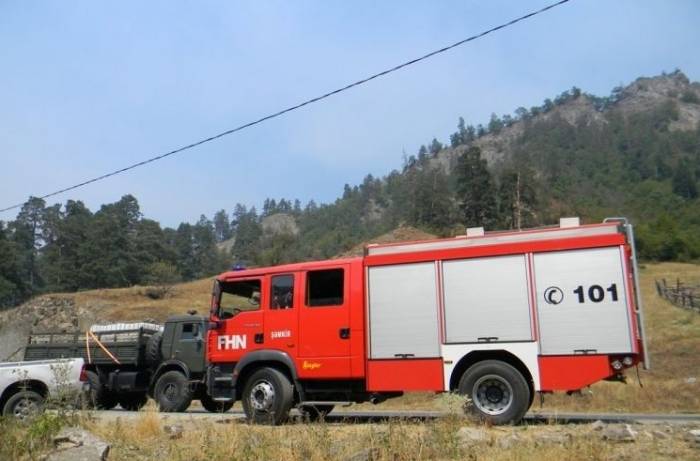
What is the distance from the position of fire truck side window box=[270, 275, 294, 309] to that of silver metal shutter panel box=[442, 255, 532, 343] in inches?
112

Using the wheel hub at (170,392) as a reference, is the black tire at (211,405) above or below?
below

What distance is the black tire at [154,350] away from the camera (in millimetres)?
17734

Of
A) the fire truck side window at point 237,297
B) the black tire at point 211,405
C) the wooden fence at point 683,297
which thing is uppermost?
the wooden fence at point 683,297

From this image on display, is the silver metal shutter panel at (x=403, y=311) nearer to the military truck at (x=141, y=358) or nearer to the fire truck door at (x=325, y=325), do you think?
the fire truck door at (x=325, y=325)

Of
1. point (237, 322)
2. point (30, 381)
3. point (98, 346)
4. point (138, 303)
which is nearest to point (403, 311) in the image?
point (237, 322)

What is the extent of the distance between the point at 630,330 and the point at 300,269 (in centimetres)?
549

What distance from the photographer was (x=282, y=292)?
1157cm

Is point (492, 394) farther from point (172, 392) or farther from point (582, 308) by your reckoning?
point (172, 392)

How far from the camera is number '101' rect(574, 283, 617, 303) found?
9.41m

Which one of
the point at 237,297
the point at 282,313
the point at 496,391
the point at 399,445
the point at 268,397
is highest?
the point at 237,297

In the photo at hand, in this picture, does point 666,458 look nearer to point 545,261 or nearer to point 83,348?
point 545,261

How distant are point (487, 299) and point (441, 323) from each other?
2.72 ft

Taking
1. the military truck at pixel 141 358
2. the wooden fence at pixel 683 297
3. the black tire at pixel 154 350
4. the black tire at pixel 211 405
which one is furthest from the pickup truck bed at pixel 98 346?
the wooden fence at pixel 683 297

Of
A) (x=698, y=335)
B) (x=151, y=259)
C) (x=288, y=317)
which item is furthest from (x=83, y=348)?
(x=151, y=259)
